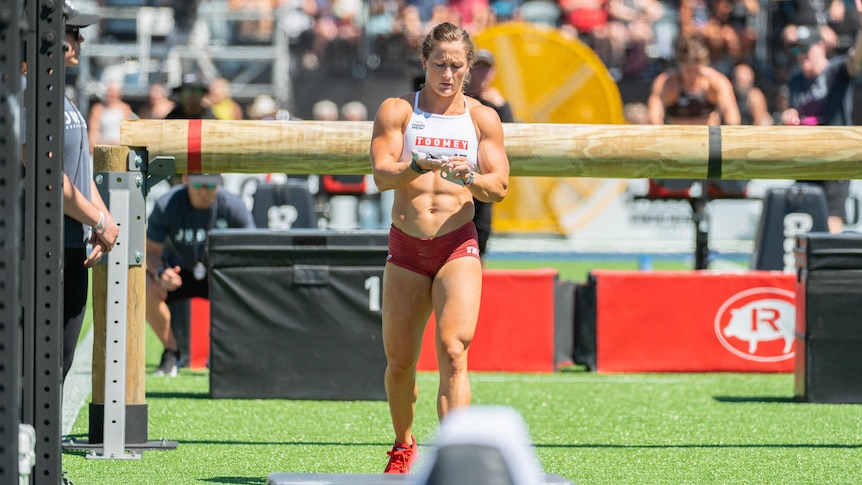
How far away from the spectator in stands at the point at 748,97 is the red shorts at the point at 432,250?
1252 centimetres

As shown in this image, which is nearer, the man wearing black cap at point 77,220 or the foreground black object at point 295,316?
the man wearing black cap at point 77,220

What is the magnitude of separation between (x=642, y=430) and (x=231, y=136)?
2567 mm

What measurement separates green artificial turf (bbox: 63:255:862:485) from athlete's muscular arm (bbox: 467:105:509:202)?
1.30 meters

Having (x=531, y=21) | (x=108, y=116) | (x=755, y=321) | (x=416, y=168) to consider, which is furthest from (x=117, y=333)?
(x=531, y=21)

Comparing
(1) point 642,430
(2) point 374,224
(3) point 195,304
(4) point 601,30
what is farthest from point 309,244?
(4) point 601,30

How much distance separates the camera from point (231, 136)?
6.54 meters

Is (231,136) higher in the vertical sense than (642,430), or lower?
higher

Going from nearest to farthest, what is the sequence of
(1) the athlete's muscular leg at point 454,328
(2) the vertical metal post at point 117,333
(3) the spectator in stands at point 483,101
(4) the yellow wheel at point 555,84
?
1. (1) the athlete's muscular leg at point 454,328
2. (2) the vertical metal post at point 117,333
3. (3) the spectator in stands at point 483,101
4. (4) the yellow wheel at point 555,84

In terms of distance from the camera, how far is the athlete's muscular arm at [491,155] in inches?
214

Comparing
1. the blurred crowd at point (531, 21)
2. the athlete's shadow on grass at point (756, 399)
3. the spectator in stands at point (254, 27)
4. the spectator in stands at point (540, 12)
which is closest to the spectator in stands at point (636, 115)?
the blurred crowd at point (531, 21)

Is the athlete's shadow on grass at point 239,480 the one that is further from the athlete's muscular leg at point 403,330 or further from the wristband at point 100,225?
the wristband at point 100,225

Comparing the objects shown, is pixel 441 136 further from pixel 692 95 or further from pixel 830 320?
pixel 692 95

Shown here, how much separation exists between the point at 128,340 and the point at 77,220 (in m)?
0.91

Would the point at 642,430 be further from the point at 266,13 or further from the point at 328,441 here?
the point at 266,13
